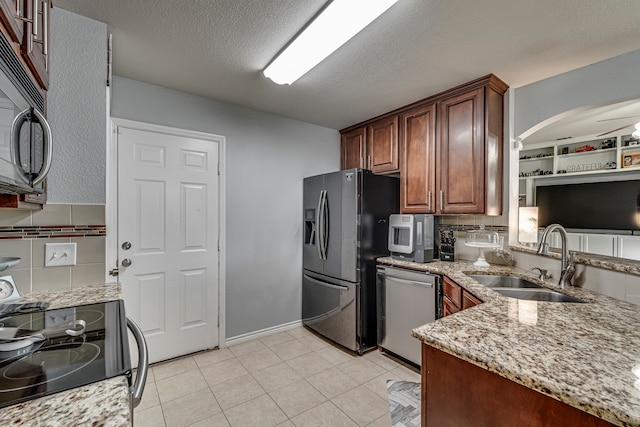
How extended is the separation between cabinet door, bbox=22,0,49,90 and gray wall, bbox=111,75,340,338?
1.11 m

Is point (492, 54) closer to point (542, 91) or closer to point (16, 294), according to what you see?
point (542, 91)

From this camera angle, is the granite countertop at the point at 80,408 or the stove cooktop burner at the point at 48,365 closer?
the granite countertop at the point at 80,408

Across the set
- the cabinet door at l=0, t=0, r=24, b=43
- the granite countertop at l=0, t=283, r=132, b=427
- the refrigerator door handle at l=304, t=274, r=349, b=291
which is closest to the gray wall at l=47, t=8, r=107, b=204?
the cabinet door at l=0, t=0, r=24, b=43

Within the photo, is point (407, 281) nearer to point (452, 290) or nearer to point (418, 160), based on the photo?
point (452, 290)

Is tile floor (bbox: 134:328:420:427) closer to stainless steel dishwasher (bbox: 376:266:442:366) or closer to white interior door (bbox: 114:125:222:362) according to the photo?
stainless steel dishwasher (bbox: 376:266:442:366)

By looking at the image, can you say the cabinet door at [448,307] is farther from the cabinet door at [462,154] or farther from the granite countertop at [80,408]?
the granite countertop at [80,408]

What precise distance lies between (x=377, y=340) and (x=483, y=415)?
6.34ft

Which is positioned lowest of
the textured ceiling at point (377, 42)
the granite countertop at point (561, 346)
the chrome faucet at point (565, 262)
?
the granite countertop at point (561, 346)

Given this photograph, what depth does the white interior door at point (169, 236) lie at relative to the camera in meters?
2.34

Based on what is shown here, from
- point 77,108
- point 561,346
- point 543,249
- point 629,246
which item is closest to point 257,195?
point 77,108

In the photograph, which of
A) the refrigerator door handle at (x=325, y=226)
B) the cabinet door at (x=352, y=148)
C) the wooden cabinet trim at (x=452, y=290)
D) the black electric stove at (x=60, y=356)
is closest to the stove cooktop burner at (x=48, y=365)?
the black electric stove at (x=60, y=356)

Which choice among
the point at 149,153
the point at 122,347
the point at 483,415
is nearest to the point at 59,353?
the point at 122,347

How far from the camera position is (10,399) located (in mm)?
592

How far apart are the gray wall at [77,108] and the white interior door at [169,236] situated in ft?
2.73
